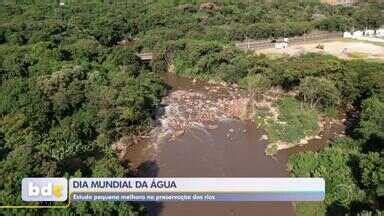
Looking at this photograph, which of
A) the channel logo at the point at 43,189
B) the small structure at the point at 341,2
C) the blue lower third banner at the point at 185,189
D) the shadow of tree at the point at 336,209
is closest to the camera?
the channel logo at the point at 43,189

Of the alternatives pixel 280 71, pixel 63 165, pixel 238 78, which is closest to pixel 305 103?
pixel 280 71

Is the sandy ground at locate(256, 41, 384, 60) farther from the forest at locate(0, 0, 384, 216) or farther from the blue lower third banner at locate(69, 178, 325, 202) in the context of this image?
the blue lower third banner at locate(69, 178, 325, 202)

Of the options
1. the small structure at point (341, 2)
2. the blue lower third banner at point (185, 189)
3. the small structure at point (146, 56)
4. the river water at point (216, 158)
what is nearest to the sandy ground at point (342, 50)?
the small structure at point (146, 56)

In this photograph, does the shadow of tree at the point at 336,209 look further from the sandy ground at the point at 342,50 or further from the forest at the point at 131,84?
the sandy ground at the point at 342,50

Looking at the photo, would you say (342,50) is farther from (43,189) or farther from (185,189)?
(43,189)

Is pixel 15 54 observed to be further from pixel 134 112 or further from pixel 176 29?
pixel 176 29

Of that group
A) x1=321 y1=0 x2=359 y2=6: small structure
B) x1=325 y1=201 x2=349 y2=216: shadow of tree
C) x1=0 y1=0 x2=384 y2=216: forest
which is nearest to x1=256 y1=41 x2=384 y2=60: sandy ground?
x1=0 y1=0 x2=384 y2=216: forest
